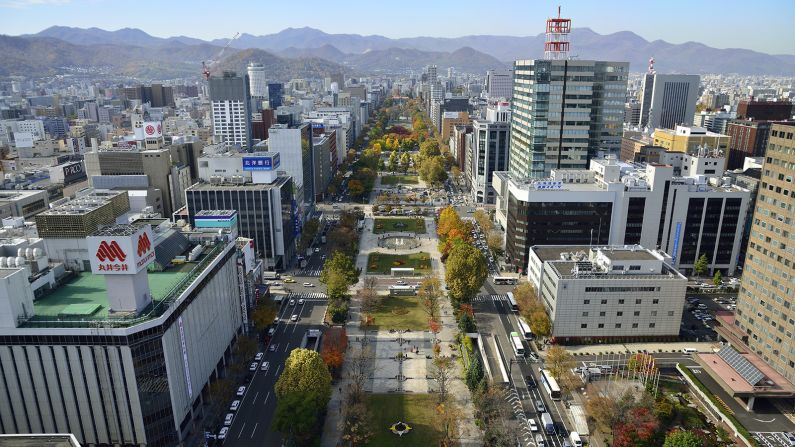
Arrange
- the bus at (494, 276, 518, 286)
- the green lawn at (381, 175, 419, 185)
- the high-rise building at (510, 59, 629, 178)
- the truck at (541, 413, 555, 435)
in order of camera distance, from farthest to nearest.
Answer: the green lawn at (381, 175, 419, 185), the high-rise building at (510, 59, 629, 178), the bus at (494, 276, 518, 286), the truck at (541, 413, 555, 435)

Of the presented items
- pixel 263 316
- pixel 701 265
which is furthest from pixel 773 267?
pixel 263 316

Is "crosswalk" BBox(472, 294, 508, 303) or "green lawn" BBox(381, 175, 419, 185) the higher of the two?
"green lawn" BBox(381, 175, 419, 185)

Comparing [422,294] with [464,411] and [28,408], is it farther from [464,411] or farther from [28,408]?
[28,408]

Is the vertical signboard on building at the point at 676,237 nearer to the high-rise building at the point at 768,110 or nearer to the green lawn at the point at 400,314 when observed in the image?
the green lawn at the point at 400,314

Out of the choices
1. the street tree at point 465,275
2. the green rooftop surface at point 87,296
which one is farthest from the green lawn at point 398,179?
the green rooftop surface at point 87,296

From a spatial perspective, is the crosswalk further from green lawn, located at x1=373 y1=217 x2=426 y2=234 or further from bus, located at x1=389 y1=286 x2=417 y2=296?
green lawn, located at x1=373 y1=217 x2=426 y2=234

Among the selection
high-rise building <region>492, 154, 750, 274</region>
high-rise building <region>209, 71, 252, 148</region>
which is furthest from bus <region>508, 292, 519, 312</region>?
high-rise building <region>209, 71, 252, 148</region>
